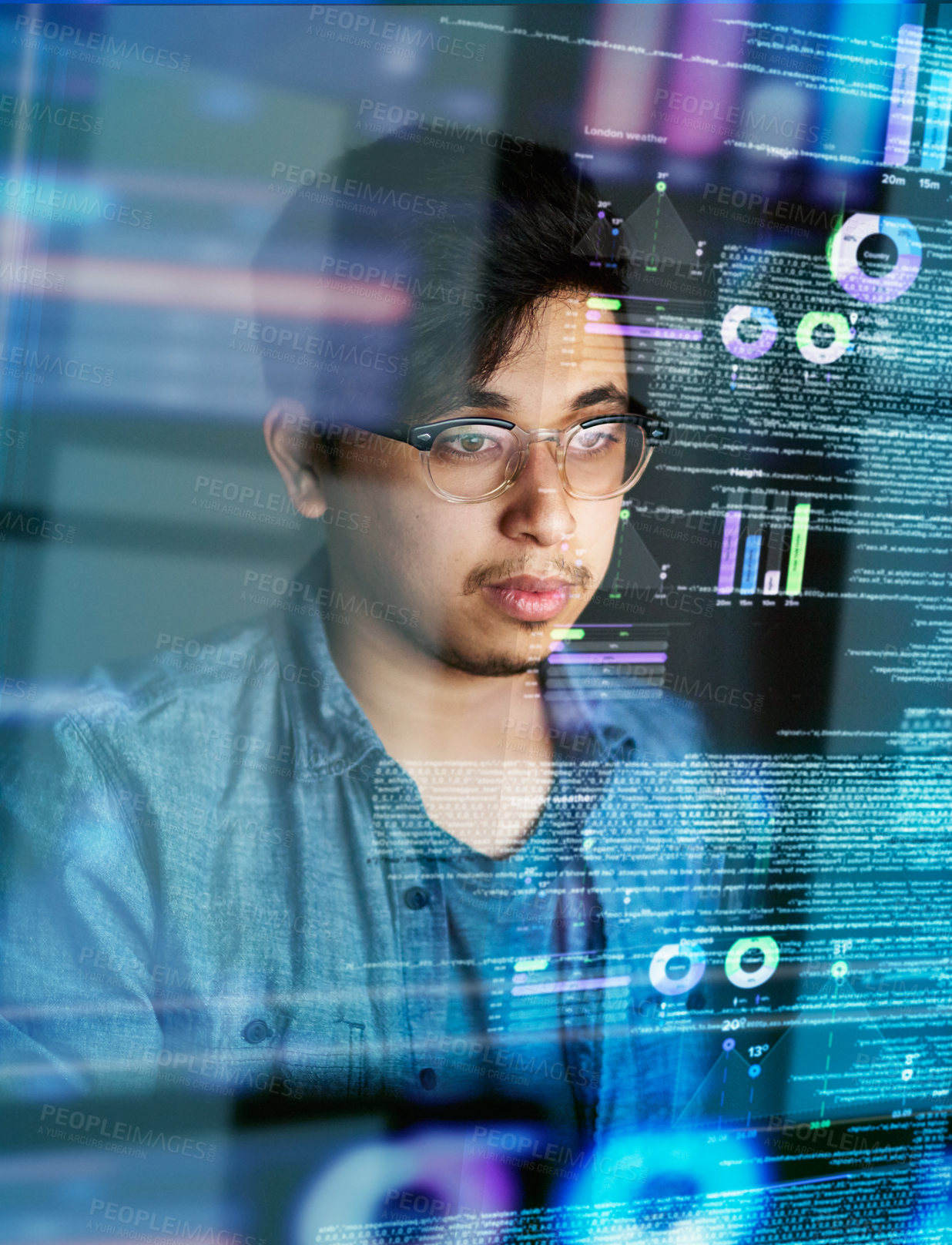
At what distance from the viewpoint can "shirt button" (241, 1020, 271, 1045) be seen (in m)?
0.89

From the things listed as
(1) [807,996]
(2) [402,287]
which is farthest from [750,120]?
(1) [807,996]

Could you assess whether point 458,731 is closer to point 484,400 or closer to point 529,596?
point 529,596

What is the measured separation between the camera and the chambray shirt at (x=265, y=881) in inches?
32.6

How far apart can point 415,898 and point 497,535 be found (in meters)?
0.34

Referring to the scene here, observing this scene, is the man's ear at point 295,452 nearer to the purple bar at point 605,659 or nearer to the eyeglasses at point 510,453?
the eyeglasses at point 510,453

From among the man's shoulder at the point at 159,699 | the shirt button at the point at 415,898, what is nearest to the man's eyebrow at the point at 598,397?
the man's shoulder at the point at 159,699

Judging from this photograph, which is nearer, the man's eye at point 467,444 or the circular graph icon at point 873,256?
the man's eye at point 467,444

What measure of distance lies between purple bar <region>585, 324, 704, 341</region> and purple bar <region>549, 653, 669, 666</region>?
0.29m

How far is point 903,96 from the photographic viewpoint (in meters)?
0.98

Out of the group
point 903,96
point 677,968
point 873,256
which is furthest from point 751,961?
point 903,96

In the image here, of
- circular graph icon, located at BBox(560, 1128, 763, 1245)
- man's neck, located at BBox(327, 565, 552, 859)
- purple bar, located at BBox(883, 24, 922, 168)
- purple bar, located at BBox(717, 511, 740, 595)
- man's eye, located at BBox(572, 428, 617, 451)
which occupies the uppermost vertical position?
purple bar, located at BBox(883, 24, 922, 168)

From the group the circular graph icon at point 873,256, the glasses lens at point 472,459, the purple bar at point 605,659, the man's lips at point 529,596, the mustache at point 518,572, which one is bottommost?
the purple bar at point 605,659

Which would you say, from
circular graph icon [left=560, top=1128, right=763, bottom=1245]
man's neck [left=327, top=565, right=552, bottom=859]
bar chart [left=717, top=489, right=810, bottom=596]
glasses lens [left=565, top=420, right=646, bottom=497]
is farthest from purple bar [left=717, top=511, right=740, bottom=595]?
circular graph icon [left=560, top=1128, right=763, bottom=1245]

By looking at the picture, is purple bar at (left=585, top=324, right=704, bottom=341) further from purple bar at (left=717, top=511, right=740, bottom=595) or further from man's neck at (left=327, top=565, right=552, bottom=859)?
man's neck at (left=327, top=565, right=552, bottom=859)
